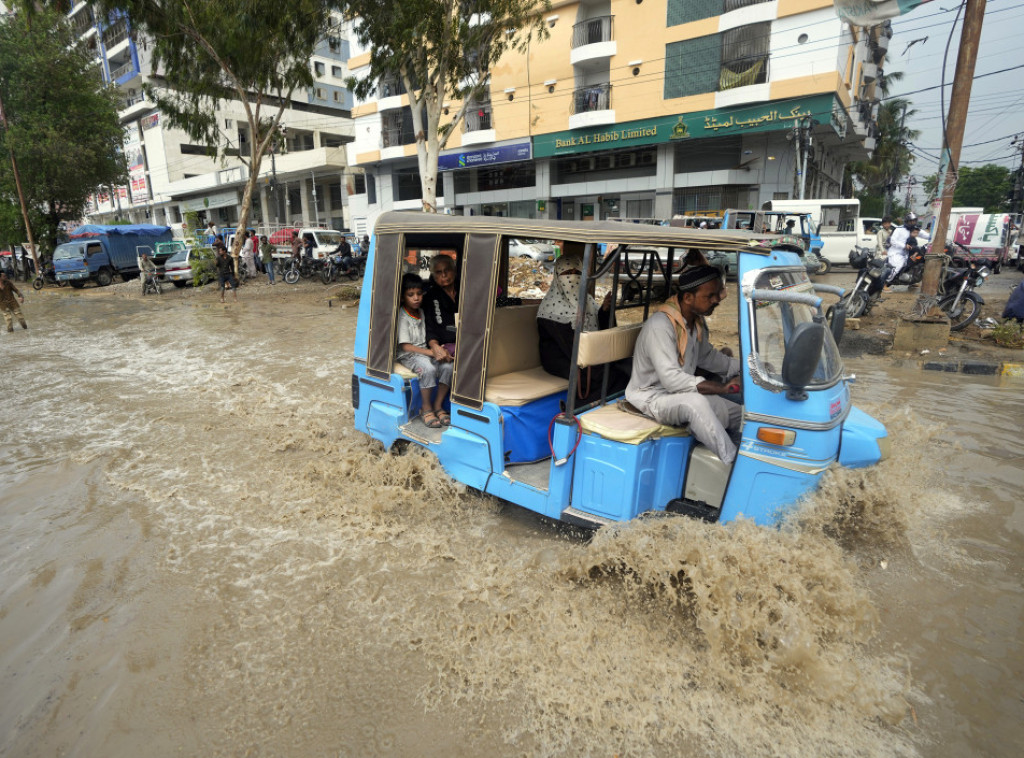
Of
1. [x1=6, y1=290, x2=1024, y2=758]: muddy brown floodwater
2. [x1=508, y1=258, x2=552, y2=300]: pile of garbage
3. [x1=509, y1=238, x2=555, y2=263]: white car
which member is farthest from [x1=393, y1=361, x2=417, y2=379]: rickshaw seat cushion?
[x1=509, y1=238, x2=555, y2=263]: white car

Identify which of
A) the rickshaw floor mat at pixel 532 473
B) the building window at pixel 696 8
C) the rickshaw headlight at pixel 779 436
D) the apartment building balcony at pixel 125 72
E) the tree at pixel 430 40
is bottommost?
the rickshaw floor mat at pixel 532 473

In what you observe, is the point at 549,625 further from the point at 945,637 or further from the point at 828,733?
the point at 945,637

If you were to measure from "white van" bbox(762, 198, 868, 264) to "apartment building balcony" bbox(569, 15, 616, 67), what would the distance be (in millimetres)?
10534

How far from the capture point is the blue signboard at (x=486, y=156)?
28391 millimetres

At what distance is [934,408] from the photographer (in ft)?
21.6

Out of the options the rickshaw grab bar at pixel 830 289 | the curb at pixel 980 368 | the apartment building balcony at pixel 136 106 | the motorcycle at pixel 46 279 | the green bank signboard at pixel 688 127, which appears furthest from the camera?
the apartment building balcony at pixel 136 106

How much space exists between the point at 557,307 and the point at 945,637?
298 cm

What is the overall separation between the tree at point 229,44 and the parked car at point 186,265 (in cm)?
222

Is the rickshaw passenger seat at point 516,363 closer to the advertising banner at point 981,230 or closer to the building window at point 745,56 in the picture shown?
the building window at point 745,56

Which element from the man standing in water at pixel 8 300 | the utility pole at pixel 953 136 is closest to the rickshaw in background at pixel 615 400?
the utility pole at pixel 953 136

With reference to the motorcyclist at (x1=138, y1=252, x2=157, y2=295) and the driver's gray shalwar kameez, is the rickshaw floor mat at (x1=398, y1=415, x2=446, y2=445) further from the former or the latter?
the motorcyclist at (x1=138, y1=252, x2=157, y2=295)

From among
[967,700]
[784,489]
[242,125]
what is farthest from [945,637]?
[242,125]

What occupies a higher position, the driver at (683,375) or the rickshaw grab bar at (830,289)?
the rickshaw grab bar at (830,289)

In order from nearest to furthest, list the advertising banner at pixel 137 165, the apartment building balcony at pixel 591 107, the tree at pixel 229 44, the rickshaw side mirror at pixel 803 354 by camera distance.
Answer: the rickshaw side mirror at pixel 803 354
the tree at pixel 229 44
the apartment building balcony at pixel 591 107
the advertising banner at pixel 137 165
